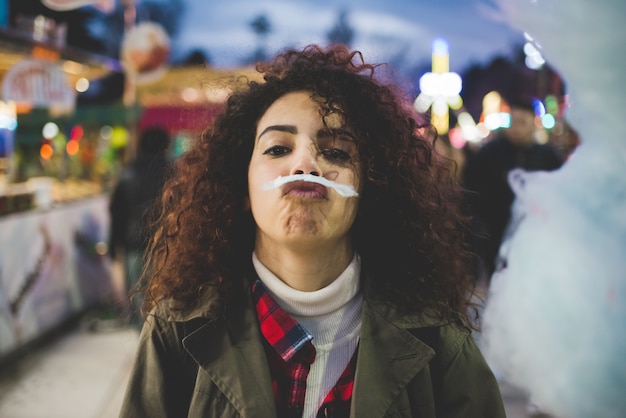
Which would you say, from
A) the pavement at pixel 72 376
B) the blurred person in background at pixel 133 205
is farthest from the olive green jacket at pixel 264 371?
the pavement at pixel 72 376

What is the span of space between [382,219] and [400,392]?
511mm

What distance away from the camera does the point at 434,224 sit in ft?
5.41

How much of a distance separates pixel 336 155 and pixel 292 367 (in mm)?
533

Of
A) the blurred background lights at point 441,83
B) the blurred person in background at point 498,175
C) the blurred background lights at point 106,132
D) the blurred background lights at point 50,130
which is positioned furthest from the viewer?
the blurred background lights at point 441,83

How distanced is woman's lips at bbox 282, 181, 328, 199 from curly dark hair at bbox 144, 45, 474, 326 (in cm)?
21

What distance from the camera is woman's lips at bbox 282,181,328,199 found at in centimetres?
135

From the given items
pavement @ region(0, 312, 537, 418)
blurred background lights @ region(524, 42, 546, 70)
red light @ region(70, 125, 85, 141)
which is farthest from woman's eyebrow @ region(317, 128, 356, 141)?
red light @ region(70, 125, 85, 141)

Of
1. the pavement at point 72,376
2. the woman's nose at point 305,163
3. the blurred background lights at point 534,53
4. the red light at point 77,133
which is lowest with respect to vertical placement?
the pavement at point 72,376

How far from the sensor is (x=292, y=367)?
1378mm

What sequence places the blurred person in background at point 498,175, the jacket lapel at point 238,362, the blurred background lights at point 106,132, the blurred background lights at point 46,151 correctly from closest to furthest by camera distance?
the jacket lapel at point 238,362 → the blurred person in background at point 498,175 → the blurred background lights at point 46,151 → the blurred background lights at point 106,132

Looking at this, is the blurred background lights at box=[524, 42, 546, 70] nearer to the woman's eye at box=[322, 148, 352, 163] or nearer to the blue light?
the woman's eye at box=[322, 148, 352, 163]

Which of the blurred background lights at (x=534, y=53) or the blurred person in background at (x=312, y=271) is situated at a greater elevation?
the blurred background lights at (x=534, y=53)

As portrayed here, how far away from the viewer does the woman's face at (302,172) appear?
4.46 ft

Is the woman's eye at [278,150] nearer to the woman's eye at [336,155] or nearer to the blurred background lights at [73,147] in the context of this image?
the woman's eye at [336,155]
